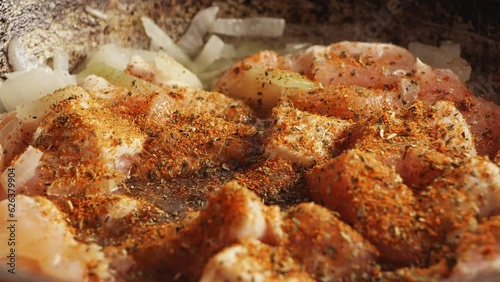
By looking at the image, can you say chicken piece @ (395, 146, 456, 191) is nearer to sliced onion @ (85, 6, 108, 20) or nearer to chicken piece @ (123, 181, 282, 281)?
chicken piece @ (123, 181, 282, 281)

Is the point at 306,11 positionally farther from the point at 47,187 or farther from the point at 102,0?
the point at 47,187

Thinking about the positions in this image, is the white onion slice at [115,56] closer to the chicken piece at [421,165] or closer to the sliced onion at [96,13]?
the sliced onion at [96,13]

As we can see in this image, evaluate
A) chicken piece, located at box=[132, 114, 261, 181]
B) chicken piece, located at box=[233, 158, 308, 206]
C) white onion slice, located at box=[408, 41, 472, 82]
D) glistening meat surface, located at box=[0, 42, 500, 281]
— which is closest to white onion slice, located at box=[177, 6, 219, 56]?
glistening meat surface, located at box=[0, 42, 500, 281]

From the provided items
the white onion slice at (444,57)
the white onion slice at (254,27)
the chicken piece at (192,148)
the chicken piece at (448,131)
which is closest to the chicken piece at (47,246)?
the chicken piece at (192,148)

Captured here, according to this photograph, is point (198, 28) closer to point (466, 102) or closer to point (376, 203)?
point (466, 102)

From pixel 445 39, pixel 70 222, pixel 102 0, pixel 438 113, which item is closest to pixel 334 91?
pixel 438 113

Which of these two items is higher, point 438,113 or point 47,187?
point 438,113

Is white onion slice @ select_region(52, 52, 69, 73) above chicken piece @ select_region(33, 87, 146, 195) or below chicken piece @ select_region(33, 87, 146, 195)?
below
